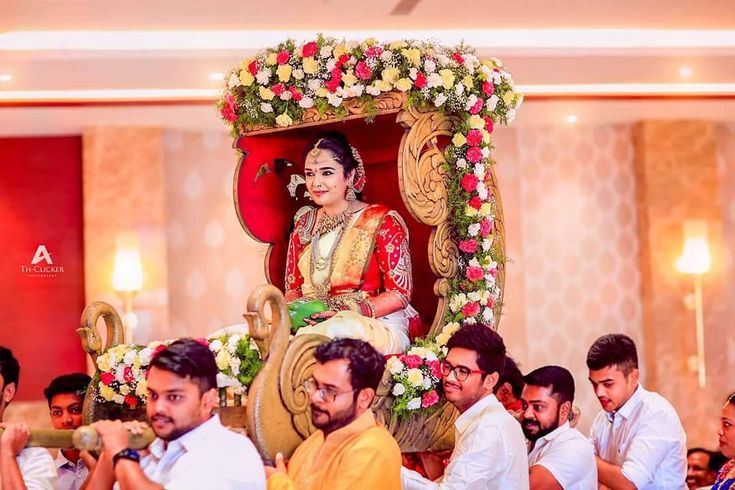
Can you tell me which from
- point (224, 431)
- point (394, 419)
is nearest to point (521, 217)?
point (394, 419)

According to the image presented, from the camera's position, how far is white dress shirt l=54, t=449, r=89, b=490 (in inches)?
217

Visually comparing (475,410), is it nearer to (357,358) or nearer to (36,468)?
(357,358)

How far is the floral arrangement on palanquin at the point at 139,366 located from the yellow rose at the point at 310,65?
1.41m

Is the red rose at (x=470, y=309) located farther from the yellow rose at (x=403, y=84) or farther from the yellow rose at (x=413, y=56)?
the yellow rose at (x=413, y=56)

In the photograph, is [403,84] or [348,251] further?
[348,251]

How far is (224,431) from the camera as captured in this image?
3.83 meters

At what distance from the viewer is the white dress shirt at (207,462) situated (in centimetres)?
368

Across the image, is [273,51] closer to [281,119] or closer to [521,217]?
[281,119]

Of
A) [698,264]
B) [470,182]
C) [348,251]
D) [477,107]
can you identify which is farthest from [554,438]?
[698,264]

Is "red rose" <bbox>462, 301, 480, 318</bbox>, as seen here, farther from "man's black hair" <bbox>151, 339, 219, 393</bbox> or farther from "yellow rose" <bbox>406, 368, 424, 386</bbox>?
"man's black hair" <bbox>151, 339, 219, 393</bbox>

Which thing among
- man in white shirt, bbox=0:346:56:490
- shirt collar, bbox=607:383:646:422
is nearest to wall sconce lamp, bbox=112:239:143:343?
man in white shirt, bbox=0:346:56:490

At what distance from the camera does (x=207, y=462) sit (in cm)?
371

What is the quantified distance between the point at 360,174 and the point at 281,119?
595 mm

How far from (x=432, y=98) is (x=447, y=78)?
0.41 feet
